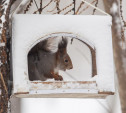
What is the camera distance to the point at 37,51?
4.65 feet

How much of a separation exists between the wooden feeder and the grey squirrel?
102mm

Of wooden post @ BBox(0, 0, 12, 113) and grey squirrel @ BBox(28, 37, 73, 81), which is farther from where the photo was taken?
grey squirrel @ BBox(28, 37, 73, 81)

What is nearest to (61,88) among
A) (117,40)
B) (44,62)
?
(44,62)

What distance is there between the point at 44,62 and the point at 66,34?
0.16 meters

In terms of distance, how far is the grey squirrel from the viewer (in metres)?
1.41

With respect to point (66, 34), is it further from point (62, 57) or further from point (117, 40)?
point (117, 40)

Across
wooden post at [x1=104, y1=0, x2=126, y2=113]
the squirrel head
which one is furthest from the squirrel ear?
wooden post at [x1=104, y1=0, x2=126, y2=113]

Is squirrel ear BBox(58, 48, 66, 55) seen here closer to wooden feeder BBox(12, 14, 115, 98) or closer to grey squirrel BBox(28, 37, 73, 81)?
grey squirrel BBox(28, 37, 73, 81)

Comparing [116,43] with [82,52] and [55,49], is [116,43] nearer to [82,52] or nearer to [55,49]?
[82,52]

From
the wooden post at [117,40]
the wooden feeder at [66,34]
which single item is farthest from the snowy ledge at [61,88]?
the wooden post at [117,40]

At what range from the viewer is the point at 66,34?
53.2 inches

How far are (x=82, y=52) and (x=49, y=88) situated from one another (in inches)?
20.4

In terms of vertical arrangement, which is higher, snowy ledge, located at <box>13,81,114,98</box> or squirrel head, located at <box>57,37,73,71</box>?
squirrel head, located at <box>57,37,73,71</box>

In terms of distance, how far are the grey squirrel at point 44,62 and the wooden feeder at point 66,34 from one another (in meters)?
0.10
